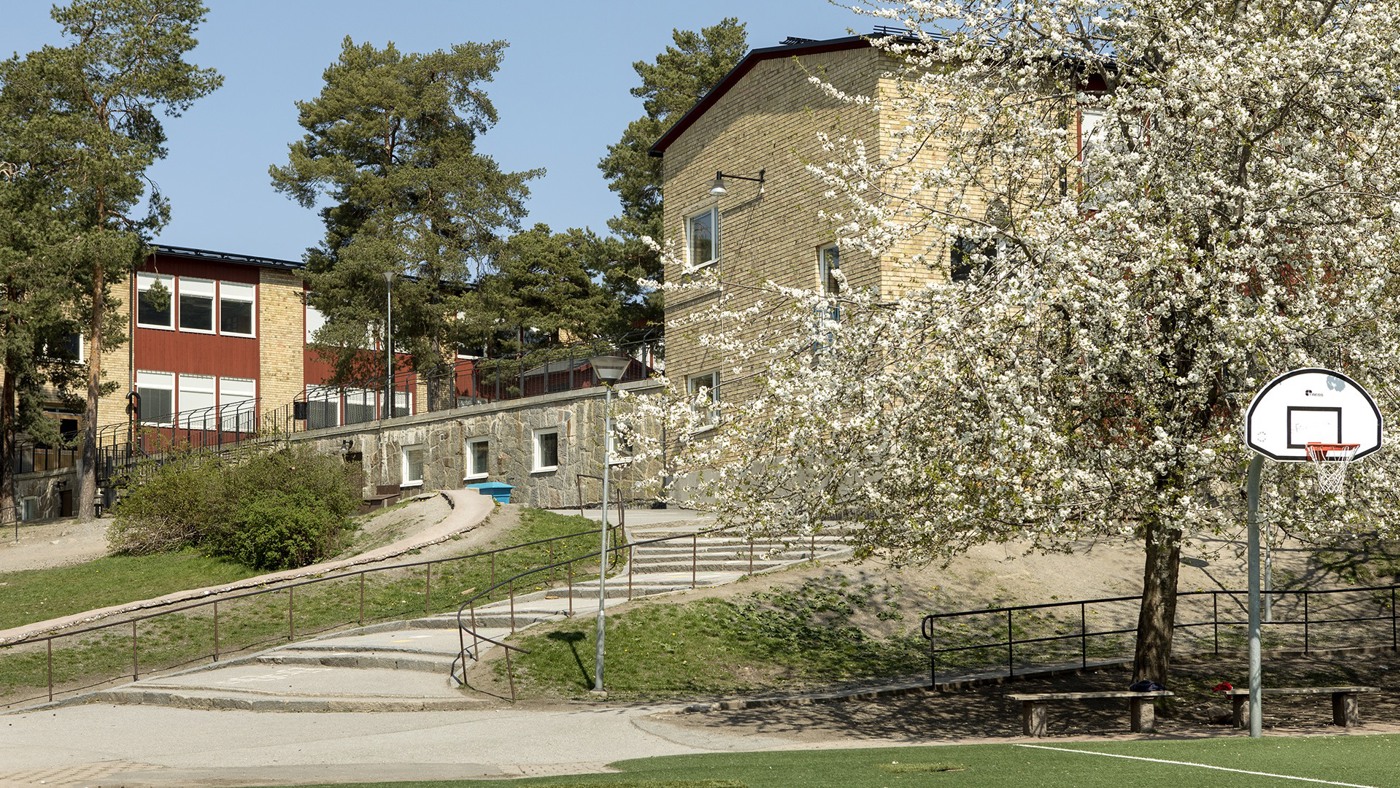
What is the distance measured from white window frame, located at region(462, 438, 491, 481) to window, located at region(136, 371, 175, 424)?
18.9m

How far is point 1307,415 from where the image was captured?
39.6 feet

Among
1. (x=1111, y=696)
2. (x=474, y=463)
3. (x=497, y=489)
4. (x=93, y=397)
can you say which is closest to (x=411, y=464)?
(x=474, y=463)

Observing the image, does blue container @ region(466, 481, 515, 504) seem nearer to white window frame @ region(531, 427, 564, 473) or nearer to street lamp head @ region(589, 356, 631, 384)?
white window frame @ region(531, 427, 564, 473)

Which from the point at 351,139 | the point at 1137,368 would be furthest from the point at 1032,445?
the point at 351,139

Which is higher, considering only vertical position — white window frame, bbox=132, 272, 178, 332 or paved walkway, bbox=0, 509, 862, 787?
white window frame, bbox=132, 272, 178, 332

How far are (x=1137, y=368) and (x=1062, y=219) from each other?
152cm

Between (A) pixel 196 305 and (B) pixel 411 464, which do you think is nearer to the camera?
(B) pixel 411 464

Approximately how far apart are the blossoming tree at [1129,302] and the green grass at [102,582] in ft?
53.3

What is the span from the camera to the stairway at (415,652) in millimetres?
17031

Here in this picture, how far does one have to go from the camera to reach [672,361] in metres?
32.8

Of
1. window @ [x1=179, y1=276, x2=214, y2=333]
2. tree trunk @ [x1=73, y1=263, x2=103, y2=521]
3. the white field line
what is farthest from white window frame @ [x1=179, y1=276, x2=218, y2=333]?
the white field line

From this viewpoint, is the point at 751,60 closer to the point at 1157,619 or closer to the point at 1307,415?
the point at 1157,619

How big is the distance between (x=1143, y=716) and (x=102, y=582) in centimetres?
2133

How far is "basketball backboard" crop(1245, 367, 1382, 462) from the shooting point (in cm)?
1213
